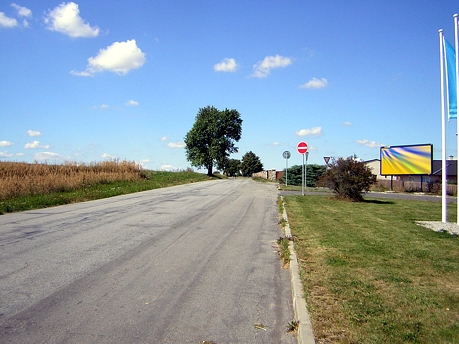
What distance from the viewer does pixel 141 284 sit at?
20.1 ft

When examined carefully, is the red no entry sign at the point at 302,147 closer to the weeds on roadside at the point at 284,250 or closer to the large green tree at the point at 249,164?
the weeds on roadside at the point at 284,250

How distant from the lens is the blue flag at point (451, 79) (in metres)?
11.9

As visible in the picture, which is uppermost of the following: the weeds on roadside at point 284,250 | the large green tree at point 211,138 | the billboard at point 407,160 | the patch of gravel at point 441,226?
the large green tree at point 211,138

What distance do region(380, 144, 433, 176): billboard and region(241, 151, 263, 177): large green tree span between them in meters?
82.2

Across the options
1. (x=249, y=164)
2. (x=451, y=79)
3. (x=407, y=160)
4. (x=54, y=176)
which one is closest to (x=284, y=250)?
(x=451, y=79)

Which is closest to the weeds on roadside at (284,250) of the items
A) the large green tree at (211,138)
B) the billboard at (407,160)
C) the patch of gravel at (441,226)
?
the patch of gravel at (441,226)

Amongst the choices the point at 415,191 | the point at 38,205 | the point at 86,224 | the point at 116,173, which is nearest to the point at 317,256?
the point at 86,224

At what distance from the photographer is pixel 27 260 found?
7.36 metres

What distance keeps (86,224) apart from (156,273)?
18.6ft

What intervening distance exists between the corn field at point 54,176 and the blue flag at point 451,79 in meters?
19.5

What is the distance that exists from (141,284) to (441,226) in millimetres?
9108

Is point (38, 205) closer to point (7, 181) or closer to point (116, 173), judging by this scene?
point (7, 181)

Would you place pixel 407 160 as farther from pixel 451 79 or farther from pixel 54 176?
pixel 54 176

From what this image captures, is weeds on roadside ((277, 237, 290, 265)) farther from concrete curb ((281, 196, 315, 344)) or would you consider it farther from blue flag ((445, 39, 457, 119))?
blue flag ((445, 39, 457, 119))
